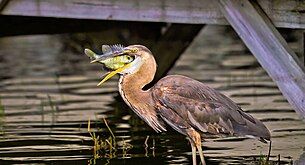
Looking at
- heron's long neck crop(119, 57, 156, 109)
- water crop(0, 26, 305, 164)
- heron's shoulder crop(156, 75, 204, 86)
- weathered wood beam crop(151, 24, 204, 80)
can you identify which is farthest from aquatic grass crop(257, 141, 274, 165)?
Answer: weathered wood beam crop(151, 24, 204, 80)

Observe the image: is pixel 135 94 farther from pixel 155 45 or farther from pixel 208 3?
pixel 155 45

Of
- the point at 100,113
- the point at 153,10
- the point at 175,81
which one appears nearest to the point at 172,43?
the point at 100,113

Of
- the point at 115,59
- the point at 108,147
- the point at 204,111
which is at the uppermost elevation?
the point at 115,59

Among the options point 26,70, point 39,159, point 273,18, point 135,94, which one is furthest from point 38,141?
point 26,70

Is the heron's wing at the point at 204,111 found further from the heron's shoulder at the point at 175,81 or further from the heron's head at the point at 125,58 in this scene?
the heron's head at the point at 125,58

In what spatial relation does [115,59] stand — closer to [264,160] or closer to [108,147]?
[264,160]

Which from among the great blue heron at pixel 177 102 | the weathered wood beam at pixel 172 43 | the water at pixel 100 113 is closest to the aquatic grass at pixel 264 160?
the water at pixel 100 113

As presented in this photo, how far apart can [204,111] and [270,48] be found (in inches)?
32.3

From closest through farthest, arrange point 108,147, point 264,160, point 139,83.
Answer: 1. point 139,83
2. point 264,160
3. point 108,147

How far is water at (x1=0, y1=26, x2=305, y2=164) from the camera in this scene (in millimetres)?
8801

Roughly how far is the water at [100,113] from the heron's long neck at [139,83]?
3.09 feet

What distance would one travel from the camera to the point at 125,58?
766 cm

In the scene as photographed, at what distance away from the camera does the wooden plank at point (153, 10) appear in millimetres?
7980

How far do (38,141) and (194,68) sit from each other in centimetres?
723
